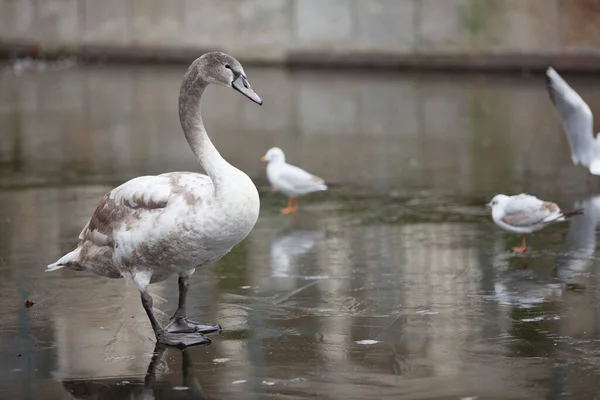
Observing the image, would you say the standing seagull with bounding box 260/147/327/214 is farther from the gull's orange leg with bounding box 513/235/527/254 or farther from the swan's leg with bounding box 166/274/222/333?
the swan's leg with bounding box 166/274/222/333

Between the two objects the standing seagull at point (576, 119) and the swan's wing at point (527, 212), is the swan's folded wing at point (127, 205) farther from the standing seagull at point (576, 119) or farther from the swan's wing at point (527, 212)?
the standing seagull at point (576, 119)

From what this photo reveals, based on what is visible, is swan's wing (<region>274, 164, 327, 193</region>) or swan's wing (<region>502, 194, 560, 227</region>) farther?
swan's wing (<region>274, 164, 327, 193</region>)

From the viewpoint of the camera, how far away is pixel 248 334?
7414 millimetres

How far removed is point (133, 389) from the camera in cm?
636

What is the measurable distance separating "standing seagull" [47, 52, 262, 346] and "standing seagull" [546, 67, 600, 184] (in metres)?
5.86

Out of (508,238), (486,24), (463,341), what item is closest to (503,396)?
(463,341)

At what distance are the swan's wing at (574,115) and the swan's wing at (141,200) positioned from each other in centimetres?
600

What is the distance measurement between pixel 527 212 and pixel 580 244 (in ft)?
1.99

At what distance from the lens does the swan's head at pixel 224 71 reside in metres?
7.17

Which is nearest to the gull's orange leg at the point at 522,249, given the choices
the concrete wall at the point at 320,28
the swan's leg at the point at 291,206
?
the swan's leg at the point at 291,206

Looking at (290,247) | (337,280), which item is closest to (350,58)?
(290,247)

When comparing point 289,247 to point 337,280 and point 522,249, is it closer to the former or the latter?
point 337,280

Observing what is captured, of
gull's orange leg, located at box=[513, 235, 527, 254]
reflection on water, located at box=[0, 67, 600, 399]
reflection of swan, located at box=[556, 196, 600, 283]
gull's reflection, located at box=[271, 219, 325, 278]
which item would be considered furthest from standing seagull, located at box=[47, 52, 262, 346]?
gull's orange leg, located at box=[513, 235, 527, 254]

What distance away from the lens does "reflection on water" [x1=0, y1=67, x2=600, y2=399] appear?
6.56m
